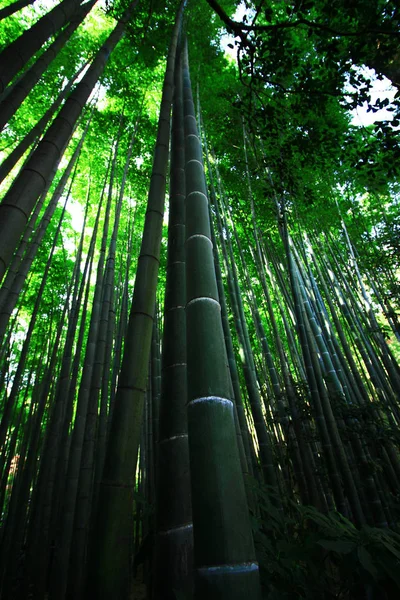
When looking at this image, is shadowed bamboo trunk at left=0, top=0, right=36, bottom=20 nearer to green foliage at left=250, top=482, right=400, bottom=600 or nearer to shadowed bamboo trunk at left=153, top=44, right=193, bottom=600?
shadowed bamboo trunk at left=153, top=44, right=193, bottom=600

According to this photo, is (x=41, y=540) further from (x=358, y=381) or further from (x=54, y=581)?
(x=358, y=381)

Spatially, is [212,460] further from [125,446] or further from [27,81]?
[27,81]

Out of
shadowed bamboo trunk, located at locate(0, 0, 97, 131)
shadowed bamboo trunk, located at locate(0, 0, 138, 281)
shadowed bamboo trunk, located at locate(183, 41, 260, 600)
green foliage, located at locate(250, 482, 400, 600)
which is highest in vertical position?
shadowed bamboo trunk, located at locate(0, 0, 97, 131)

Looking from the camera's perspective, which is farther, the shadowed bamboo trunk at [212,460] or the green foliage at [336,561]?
the green foliage at [336,561]

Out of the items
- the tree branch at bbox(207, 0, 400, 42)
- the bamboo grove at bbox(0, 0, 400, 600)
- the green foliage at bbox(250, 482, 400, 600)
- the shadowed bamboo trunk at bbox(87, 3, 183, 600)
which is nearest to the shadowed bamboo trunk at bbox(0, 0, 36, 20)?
the bamboo grove at bbox(0, 0, 400, 600)

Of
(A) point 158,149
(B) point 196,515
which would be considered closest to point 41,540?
(B) point 196,515

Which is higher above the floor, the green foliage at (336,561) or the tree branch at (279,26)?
the tree branch at (279,26)

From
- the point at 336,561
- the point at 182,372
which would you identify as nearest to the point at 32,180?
the point at 182,372

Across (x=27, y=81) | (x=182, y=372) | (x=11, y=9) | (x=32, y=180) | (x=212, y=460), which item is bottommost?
(x=212, y=460)

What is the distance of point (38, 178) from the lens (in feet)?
4.08

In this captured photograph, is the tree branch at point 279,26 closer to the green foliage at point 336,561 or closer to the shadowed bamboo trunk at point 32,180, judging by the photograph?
the shadowed bamboo trunk at point 32,180

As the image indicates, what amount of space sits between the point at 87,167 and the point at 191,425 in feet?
23.7

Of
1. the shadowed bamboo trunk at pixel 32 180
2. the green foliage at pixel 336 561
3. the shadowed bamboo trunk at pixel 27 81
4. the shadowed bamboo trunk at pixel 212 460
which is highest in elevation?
the shadowed bamboo trunk at pixel 27 81

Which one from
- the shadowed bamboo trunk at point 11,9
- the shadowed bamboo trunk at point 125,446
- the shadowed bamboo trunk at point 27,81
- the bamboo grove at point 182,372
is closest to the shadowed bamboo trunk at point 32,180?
the bamboo grove at point 182,372
